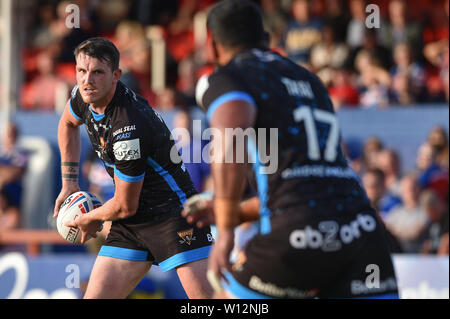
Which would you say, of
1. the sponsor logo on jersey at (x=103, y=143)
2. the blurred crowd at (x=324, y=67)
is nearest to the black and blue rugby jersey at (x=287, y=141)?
the sponsor logo on jersey at (x=103, y=143)

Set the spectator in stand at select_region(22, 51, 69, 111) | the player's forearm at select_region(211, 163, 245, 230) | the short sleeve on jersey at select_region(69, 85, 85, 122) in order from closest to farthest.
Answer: the player's forearm at select_region(211, 163, 245, 230) < the short sleeve on jersey at select_region(69, 85, 85, 122) < the spectator in stand at select_region(22, 51, 69, 111)

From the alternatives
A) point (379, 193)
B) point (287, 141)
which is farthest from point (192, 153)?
point (287, 141)

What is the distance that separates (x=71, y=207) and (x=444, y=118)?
6.26 metres

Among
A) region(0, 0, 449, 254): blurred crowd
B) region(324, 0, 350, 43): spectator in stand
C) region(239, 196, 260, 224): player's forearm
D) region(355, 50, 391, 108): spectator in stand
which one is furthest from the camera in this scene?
region(324, 0, 350, 43): spectator in stand

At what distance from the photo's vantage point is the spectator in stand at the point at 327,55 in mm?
11091

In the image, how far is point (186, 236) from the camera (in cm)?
520

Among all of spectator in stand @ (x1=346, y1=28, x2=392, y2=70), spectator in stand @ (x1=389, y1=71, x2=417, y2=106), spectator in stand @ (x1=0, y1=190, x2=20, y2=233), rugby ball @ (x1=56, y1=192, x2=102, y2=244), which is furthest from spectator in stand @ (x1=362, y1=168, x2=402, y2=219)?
spectator in stand @ (x1=0, y1=190, x2=20, y2=233)

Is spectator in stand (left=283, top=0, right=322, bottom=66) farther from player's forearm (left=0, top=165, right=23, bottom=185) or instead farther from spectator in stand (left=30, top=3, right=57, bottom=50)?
spectator in stand (left=30, top=3, right=57, bottom=50)

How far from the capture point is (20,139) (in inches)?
440

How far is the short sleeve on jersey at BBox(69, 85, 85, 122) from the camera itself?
5.35 meters

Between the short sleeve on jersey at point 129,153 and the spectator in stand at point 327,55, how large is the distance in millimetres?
6479

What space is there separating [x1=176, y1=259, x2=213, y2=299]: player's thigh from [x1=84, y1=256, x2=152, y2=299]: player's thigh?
1.06 ft

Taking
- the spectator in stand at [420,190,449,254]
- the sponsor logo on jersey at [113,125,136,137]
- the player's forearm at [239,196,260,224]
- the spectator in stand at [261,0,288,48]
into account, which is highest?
the spectator in stand at [261,0,288,48]

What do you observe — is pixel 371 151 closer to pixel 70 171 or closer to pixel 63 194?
pixel 70 171
